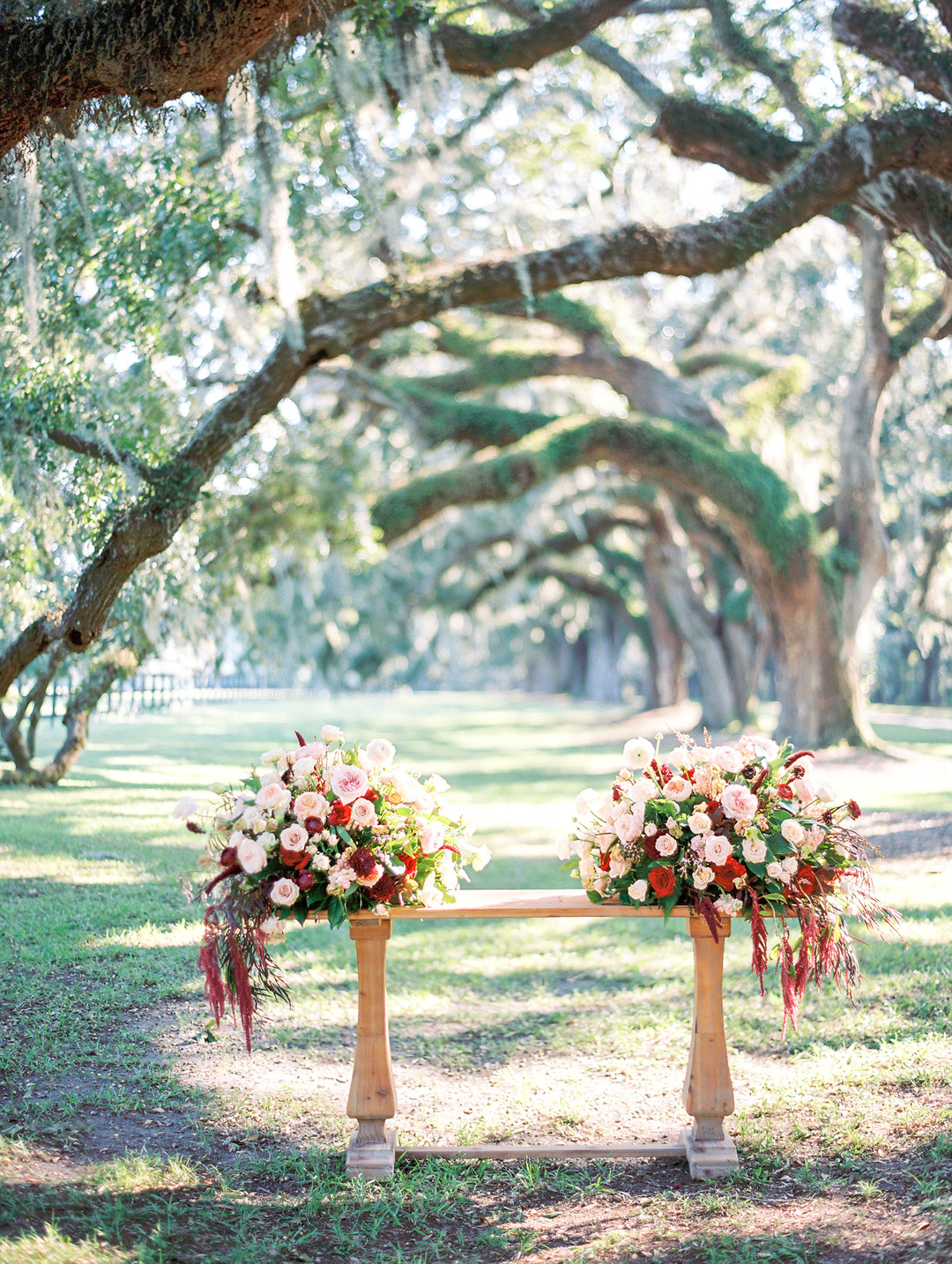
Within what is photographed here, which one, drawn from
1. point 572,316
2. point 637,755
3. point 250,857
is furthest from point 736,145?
point 250,857

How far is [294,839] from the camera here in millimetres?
3445

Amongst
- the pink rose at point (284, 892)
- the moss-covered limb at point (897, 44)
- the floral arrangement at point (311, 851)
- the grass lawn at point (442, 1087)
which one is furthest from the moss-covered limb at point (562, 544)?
the pink rose at point (284, 892)

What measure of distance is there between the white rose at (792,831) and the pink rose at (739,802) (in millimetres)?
112

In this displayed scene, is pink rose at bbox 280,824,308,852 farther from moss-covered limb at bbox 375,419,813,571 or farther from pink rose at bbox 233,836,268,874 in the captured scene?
moss-covered limb at bbox 375,419,813,571

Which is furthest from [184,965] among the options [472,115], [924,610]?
[924,610]

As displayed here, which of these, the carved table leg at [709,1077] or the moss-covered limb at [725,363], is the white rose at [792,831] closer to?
the carved table leg at [709,1077]

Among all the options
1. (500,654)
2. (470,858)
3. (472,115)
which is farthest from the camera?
(500,654)

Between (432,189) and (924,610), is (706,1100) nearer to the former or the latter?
(432,189)

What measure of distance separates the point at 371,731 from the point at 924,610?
1202 centimetres

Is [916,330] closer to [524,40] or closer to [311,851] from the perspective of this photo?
[524,40]

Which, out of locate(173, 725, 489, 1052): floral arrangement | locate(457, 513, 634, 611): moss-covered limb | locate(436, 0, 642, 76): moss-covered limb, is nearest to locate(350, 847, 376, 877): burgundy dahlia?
locate(173, 725, 489, 1052): floral arrangement

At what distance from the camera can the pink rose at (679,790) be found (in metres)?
3.76

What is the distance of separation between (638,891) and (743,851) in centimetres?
37

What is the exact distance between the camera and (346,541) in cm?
1104
